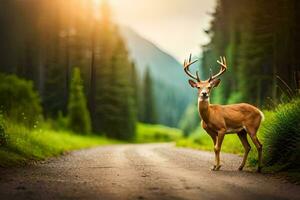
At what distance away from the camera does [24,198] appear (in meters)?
9.19

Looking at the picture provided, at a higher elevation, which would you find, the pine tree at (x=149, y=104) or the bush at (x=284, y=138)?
the bush at (x=284, y=138)

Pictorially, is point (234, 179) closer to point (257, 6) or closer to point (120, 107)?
point (257, 6)

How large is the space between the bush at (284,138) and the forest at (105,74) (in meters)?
0.03

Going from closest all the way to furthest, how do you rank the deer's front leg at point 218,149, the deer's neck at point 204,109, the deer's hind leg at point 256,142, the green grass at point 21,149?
1. the deer's hind leg at point 256,142
2. the deer's front leg at point 218,149
3. the deer's neck at point 204,109
4. the green grass at point 21,149

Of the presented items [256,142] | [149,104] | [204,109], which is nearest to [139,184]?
[256,142]

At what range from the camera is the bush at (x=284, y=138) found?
1372 centimetres

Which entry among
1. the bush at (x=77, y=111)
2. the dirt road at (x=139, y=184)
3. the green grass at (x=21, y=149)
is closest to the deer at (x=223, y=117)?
the dirt road at (x=139, y=184)

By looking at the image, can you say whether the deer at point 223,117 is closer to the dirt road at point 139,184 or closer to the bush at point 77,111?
the dirt road at point 139,184

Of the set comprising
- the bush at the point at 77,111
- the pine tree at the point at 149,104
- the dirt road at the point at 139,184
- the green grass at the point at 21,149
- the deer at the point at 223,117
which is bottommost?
the pine tree at the point at 149,104

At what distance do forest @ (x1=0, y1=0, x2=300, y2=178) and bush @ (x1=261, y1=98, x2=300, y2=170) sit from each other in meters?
0.03

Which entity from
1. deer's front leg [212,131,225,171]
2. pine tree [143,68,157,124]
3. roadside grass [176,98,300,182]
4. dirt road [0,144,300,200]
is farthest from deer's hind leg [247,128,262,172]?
pine tree [143,68,157,124]

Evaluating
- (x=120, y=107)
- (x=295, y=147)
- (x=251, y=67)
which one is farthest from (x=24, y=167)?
(x=120, y=107)

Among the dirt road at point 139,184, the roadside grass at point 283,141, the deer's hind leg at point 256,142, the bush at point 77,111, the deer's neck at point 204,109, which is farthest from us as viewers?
the bush at point 77,111

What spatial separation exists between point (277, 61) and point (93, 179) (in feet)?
96.2
